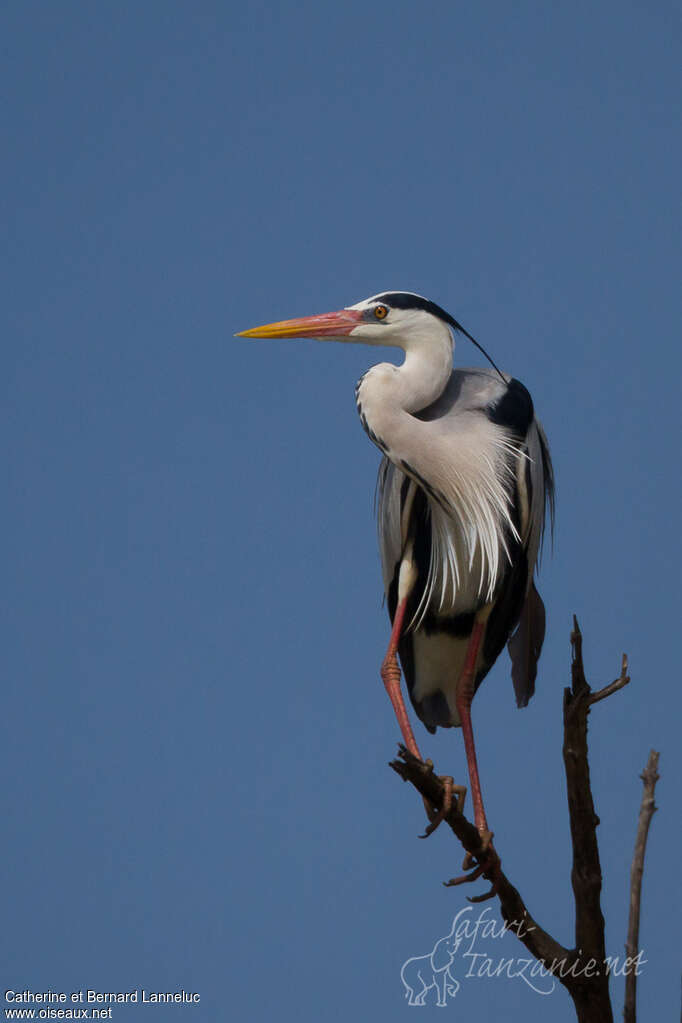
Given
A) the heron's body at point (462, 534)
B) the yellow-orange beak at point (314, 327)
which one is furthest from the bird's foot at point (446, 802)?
the yellow-orange beak at point (314, 327)

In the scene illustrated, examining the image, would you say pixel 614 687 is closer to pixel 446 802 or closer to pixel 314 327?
pixel 446 802

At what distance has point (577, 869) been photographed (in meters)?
2.39

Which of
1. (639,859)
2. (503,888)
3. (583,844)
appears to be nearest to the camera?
(639,859)

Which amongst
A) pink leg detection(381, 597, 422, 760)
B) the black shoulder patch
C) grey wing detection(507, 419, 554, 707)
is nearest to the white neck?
the black shoulder patch

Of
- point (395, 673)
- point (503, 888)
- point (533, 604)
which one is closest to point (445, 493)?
point (395, 673)

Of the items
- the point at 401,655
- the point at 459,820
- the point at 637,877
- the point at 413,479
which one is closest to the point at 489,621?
the point at 401,655

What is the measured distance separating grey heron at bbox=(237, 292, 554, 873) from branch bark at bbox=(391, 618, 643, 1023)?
0.90 ft

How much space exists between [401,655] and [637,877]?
3.80 ft

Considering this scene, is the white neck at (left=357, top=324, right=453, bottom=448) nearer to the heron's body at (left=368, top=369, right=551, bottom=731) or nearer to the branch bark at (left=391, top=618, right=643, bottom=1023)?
the heron's body at (left=368, top=369, right=551, bottom=731)

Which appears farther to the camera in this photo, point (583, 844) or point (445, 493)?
point (445, 493)

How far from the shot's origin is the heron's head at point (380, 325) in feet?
9.73

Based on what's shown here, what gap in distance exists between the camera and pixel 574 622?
87.7 inches

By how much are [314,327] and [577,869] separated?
1.34 metres

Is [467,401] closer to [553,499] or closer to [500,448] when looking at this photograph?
[500,448]
